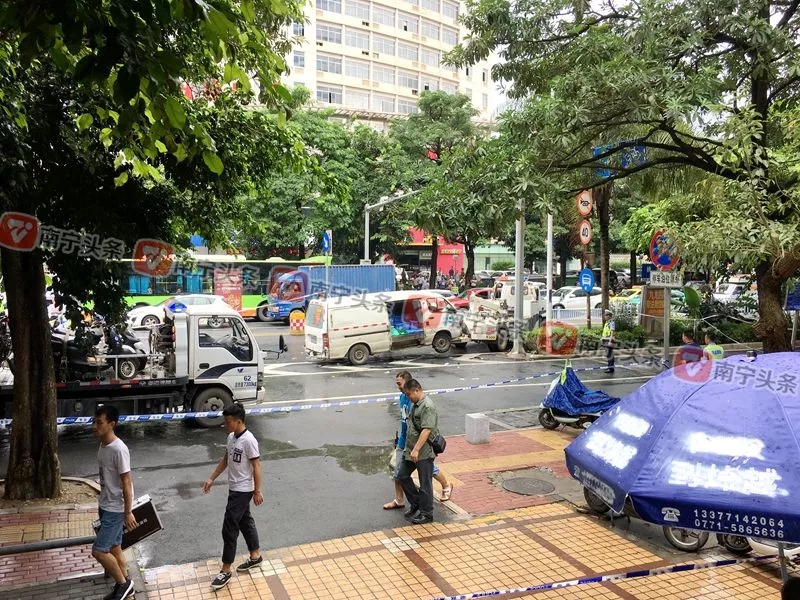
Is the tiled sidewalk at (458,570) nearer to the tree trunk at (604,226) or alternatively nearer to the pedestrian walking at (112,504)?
the pedestrian walking at (112,504)

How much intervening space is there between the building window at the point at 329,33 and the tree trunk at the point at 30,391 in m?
49.9

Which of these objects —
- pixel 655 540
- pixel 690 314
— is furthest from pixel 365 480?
pixel 690 314

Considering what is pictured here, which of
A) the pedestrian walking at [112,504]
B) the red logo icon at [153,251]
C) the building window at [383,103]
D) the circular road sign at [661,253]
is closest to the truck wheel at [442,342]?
the circular road sign at [661,253]

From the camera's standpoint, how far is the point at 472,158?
11.6 metres

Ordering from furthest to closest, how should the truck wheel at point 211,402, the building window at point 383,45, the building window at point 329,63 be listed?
the building window at point 383,45 < the building window at point 329,63 < the truck wheel at point 211,402

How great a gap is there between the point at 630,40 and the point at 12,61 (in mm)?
8822

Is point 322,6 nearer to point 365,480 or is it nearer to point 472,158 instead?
point 472,158

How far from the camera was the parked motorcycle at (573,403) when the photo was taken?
11.0 meters

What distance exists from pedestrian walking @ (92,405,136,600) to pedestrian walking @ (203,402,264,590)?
785 millimetres

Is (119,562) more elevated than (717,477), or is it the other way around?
(717,477)

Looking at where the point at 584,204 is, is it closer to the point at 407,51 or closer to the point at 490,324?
the point at 490,324

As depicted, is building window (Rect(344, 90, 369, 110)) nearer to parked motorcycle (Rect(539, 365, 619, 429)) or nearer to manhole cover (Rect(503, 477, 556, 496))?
parked motorcycle (Rect(539, 365, 619, 429))

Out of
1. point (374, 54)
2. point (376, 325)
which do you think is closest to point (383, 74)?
point (374, 54)

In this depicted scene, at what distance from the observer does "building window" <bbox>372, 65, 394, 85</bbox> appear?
186ft
